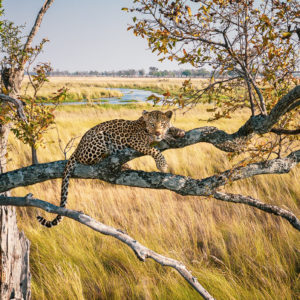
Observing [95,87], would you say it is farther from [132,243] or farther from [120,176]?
[132,243]

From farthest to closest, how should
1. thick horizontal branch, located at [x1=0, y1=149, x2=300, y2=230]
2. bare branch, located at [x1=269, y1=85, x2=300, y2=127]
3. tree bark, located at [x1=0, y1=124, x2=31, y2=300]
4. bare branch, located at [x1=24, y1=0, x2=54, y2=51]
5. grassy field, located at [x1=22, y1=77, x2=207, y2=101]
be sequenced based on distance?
grassy field, located at [x1=22, y1=77, x2=207, y2=101], bare branch, located at [x1=24, y1=0, x2=54, y2=51], tree bark, located at [x1=0, y1=124, x2=31, y2=300], thick horizontal branch, located at [x1=0, y1=149, x2=300, y2=230], bare branch, located at [x1=269, y1=85, x2=300, y2=127]

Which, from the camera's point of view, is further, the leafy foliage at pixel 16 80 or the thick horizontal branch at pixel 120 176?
the leafy foliage at pixel 16 80

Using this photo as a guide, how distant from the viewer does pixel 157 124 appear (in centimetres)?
382

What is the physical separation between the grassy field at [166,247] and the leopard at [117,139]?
0.94 meters

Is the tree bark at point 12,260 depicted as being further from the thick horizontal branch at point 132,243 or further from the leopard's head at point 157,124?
the leopard's head at point 157,124

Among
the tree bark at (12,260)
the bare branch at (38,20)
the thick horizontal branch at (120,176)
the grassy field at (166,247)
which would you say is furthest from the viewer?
the bare branch at (38,20)

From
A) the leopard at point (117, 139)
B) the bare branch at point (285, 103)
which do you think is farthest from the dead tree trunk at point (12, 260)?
the bare branch at point (285, 103)

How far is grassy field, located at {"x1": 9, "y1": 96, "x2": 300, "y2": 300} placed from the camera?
406 centimetres

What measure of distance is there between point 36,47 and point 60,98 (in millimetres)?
1262

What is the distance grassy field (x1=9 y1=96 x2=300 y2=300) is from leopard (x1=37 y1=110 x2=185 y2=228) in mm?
941

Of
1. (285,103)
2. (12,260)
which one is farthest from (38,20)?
(285,103)

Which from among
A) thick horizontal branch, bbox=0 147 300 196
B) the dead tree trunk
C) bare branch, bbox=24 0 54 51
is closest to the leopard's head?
thick horizontal branch, bbox=0 147 300 196

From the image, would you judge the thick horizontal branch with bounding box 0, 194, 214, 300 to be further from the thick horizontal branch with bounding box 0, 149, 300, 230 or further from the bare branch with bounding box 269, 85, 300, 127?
the bare branch with bounding box 269, 85, 300, 127

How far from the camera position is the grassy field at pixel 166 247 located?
160 inches
